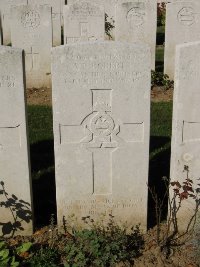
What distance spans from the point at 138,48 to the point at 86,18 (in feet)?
20.2

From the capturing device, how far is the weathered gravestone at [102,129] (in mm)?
4250

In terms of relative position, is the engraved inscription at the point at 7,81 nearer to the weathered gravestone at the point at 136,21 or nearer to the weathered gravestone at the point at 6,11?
the weathered gravestone at the point at 136,21

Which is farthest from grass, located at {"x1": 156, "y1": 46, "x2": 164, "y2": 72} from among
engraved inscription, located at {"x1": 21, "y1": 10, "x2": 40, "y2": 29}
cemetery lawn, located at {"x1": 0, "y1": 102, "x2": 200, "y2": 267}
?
cemetery lawn, located at {"x1": 0, "y1": 102, "x2": 200, "y2": 267}

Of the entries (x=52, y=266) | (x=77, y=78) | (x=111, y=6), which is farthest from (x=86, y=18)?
(x=52, y=266)

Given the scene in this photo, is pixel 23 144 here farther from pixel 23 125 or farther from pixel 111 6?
pixel 111 6

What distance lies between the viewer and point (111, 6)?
14.2 metres

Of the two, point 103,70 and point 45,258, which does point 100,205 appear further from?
point 103,70

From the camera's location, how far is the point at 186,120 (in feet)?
14.5

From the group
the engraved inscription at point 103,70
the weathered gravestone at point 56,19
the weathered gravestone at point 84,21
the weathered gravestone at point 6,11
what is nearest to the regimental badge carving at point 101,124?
the engraved inscription at point 103,70

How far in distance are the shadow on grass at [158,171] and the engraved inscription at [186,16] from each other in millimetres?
3846

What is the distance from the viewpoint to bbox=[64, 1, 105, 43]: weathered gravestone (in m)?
10.0

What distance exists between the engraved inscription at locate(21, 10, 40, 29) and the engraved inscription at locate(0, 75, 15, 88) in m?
6.10

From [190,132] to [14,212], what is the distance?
6.68 feet

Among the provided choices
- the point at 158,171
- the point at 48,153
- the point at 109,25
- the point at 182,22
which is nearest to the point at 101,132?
the point at 158,171
